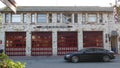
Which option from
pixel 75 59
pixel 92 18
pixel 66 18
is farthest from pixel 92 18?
pixel 75 59

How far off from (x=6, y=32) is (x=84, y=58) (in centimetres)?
1297

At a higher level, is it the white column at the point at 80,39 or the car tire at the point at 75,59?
the white column at the point at 80,39

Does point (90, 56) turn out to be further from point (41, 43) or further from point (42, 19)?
point (42, 19)

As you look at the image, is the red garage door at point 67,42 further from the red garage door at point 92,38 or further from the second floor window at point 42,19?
the second floor window at point 42,19

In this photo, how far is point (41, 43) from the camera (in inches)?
1371

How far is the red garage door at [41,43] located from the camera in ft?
113

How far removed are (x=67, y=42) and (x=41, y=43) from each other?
3.44 m

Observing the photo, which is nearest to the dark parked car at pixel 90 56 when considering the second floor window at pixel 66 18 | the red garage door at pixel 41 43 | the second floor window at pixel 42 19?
the red garage door at pixel 41 43

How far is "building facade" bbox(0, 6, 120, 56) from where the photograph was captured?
34375mm

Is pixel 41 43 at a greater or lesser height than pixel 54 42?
lesser

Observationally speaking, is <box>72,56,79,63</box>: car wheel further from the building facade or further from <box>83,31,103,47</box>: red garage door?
<box>83,31,103,47</box>: red garage door

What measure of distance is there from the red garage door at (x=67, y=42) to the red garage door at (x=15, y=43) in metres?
4.74

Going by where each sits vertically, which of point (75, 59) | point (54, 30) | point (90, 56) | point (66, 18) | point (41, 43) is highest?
point (66, 18)

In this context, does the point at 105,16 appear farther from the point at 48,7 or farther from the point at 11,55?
the point at 11,55
